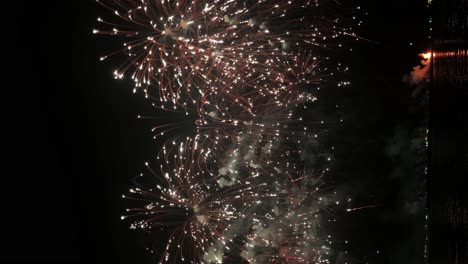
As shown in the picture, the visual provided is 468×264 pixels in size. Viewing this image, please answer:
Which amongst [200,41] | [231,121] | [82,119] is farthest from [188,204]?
[200,41]

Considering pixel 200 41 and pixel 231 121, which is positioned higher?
pixel 200 41

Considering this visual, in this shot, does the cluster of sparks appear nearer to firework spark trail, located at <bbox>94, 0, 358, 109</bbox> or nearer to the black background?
firework spark trail, located at <bbox>94, 0, 358, 109</bbox>

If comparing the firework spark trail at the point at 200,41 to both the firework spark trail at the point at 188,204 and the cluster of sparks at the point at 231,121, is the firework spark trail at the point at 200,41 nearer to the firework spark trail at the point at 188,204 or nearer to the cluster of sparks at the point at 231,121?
the cluster of sparks at the point at 231,121

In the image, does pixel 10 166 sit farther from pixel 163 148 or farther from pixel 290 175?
pixel 290 175

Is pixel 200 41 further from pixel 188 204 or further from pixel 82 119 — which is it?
pixel 188 204

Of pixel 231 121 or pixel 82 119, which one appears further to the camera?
pixel 231 121
